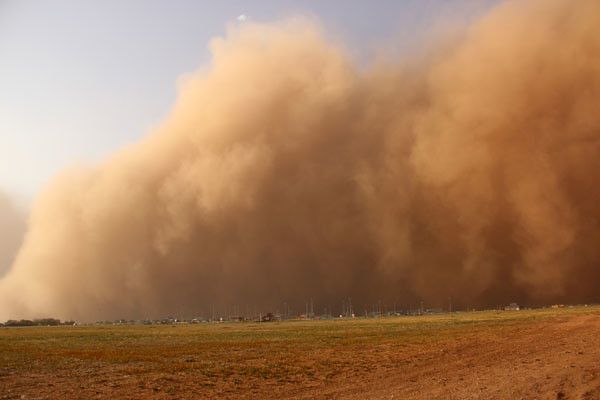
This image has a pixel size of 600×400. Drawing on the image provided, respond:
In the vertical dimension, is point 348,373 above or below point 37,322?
below

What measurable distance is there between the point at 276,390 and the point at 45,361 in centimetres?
912

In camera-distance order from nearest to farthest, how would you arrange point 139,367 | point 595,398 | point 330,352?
point 595,398 < point 139,367 < point 330,352

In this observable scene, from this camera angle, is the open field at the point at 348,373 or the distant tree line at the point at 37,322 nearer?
the open field at the point at 348,373

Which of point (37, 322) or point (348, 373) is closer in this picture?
point (348, 373)

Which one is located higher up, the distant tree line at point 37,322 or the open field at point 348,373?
the distant tree line at point 37,322

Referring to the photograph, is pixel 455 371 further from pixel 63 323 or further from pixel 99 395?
pixel 63 323

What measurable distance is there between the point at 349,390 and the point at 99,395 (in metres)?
4.00

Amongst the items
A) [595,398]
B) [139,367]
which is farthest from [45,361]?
[595,398]

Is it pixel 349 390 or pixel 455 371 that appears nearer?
pixel 349 390

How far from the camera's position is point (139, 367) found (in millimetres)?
13164

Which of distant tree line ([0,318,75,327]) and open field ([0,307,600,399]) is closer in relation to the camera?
open field ([0,307,600,399])

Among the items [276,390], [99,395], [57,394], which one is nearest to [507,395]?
[276,390]

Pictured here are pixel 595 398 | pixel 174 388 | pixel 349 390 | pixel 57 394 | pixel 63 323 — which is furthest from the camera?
pixel 63 323

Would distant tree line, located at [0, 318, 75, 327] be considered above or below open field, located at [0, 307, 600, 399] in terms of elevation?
above
